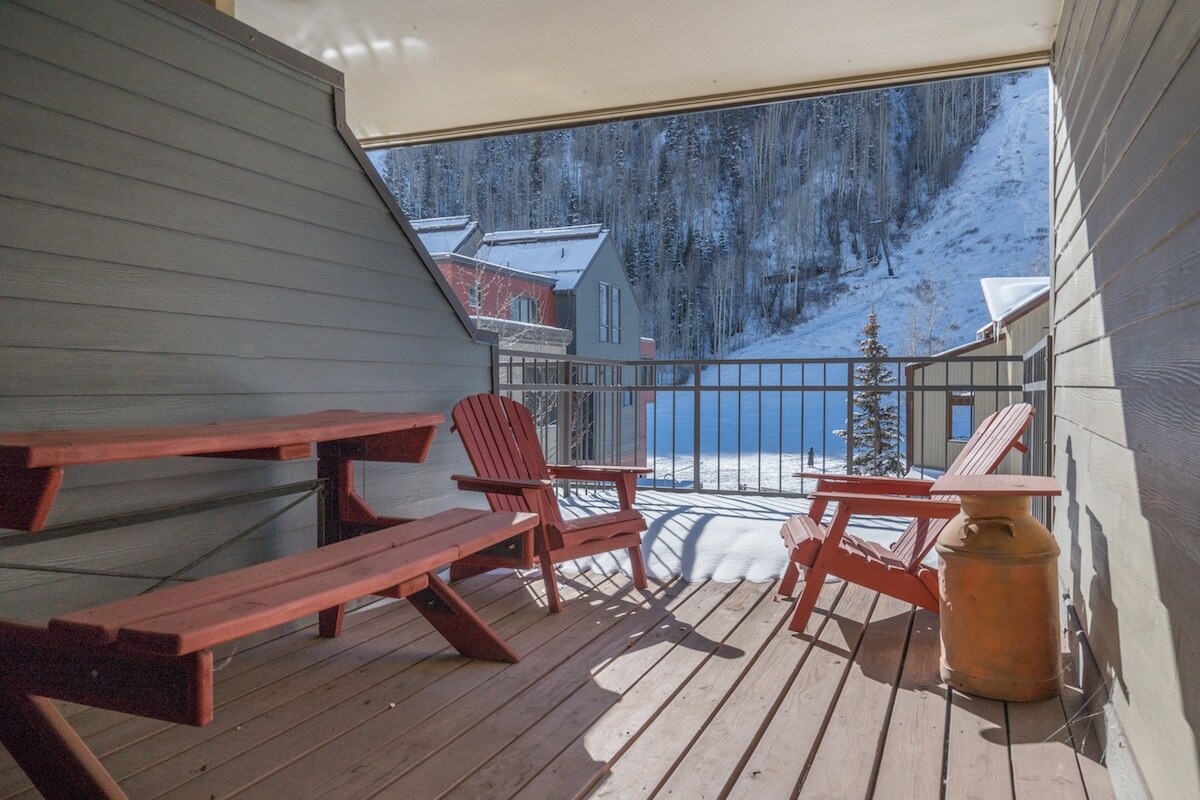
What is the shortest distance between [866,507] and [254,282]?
221 centimetres

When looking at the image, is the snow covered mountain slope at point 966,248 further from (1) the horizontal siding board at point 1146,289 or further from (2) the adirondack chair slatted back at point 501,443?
(1) the horizontal siding board at point 1146,289

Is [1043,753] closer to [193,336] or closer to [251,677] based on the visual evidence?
[251,677]

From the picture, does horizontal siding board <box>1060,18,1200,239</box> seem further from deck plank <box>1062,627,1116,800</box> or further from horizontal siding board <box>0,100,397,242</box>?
horizontal siding board <box>0,100,397,242</box>

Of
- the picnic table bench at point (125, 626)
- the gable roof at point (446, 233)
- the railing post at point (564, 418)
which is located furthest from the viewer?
the gable roof at point (446, 233)

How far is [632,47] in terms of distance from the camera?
13.0 ft

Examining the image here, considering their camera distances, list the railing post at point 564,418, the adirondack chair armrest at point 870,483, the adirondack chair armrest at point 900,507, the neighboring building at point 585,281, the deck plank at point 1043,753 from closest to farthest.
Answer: the deck plank at point 1043,753
the adirondack chair armrest at point 900,507
the adirondack chair armrest at point 870,483
the railing post at point 564,418
the neighboring building at point 585,281

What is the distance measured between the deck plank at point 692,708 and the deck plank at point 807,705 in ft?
0.50

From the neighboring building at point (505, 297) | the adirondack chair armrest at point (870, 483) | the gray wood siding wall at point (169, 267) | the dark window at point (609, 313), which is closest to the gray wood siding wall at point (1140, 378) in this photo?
the adirondack chair armrest at point (870, 483)

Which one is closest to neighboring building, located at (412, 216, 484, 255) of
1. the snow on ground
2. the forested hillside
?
the forested hillside

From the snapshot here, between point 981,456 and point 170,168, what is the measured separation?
9.60ft

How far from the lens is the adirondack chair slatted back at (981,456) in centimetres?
290

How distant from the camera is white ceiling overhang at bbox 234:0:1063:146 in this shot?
11.5 feet

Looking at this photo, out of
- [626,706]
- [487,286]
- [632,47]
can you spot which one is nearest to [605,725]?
[626,706]

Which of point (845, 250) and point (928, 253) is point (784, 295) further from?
point (928, 253)
